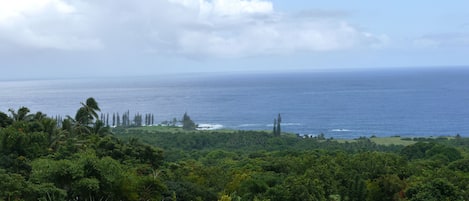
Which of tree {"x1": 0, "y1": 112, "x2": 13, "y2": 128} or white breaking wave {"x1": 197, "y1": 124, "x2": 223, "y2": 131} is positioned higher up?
tree {"x1": 0, "y1": 112, "x2": 13, "y2": 128}

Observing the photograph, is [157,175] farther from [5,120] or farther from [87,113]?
[87,113]

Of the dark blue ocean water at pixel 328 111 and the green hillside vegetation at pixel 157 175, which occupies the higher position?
the green hillside vegetation at pixel 157 175

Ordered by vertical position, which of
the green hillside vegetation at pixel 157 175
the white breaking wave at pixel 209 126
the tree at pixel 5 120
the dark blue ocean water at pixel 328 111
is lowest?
the white breaking wave at pixel 209 126

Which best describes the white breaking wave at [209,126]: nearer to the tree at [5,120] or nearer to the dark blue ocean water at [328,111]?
the dark blue ocean water at [328,111]

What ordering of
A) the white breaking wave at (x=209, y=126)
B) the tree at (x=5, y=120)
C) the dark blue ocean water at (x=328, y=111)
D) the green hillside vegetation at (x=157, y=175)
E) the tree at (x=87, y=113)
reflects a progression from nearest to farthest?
the green hillside vegetation at (x=157, y=175)
the tree at (x=5, y=120)
the tree at (x=87, y=113)
the dark blue ocean water at (x=328, y=111)
the white breaking wave at (x=209, y=126)

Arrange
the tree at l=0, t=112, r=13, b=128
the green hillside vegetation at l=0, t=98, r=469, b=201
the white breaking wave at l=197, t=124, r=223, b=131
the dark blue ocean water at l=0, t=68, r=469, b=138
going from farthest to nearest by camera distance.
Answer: the white breaking wave at l=197, t=124, r=223, b=131, the dark blue ocean water at l=0, t=68, r=469, b=138, the tree at l=0, t=112, r=13, b=128, the green hillside vegetation at l=0, t=98, r=469, b=201

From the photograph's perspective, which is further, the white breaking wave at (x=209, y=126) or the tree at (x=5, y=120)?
the white breaking wave at (x=209, y=126)

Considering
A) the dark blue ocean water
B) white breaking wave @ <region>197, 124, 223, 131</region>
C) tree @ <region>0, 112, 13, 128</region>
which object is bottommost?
white breaking wave @ <region>197, 124, 223, 131</region>

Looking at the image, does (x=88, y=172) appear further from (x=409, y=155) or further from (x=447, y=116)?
(x=447, y=116)

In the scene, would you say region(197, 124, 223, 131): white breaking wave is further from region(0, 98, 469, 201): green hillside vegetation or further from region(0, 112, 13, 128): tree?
region(0, 112, 13, 128): tree

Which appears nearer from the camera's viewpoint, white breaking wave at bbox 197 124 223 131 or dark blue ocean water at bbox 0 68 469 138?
dark blue ocean water at bbox 0 68 469 138

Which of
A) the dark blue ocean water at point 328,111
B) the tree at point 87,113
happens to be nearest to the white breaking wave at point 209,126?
the dark blue ocean water at point 328,111

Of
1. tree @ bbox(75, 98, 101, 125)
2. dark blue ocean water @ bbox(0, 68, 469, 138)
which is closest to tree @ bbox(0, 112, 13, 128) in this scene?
tree @ bbox(75, 98, 101, 125)
